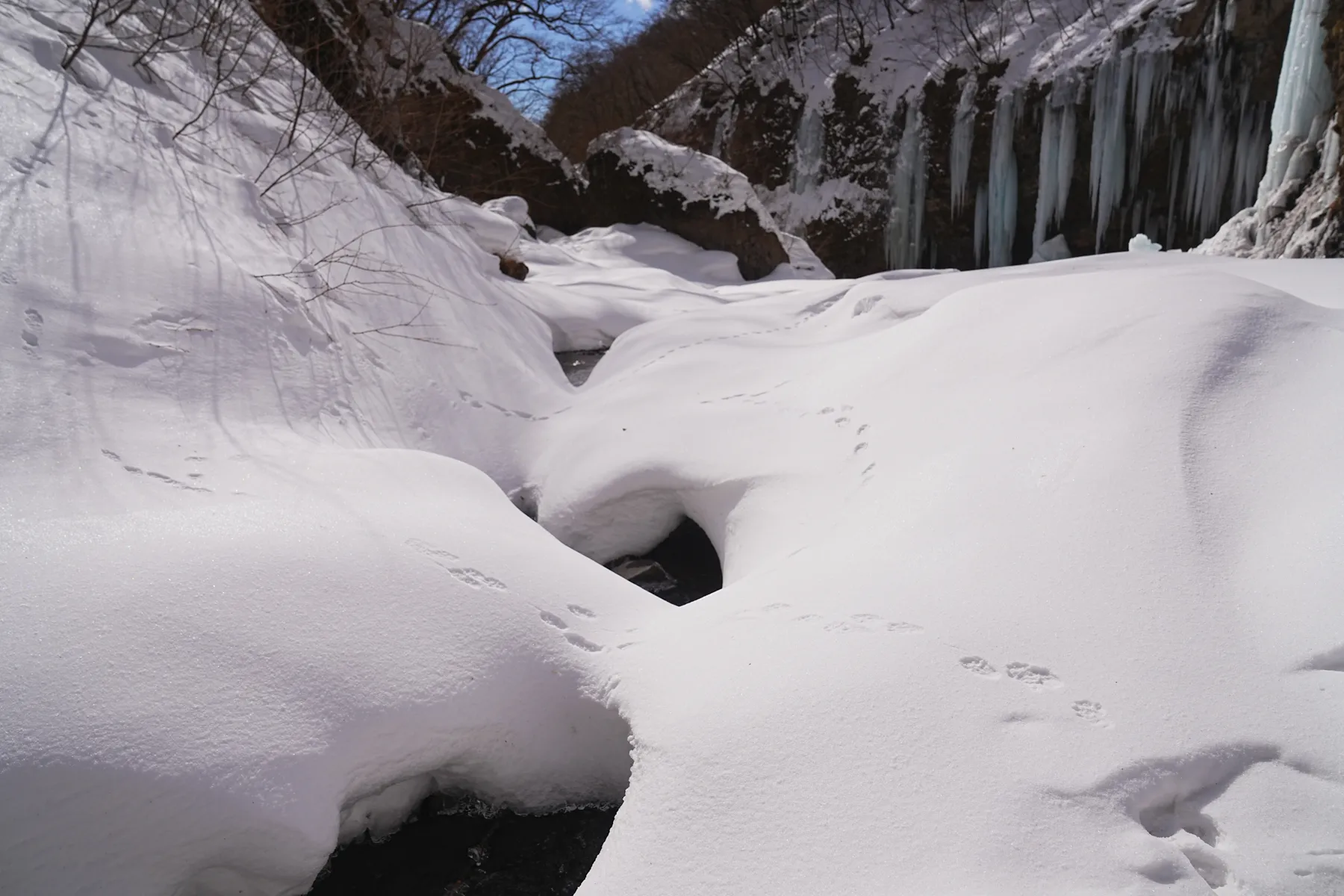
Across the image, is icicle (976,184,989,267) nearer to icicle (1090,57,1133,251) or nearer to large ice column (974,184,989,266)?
large ice column (974,184,989,266)

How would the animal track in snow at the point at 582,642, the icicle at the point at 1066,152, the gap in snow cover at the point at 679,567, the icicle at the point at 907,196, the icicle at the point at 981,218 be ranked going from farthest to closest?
the icicle at the point at 907,196 < the icicle at the point at 981,218 < the icicle at the point at 1066,152 < the gap in snow cover at the point at 679,567 < the animal track in snow at the point at 582,642

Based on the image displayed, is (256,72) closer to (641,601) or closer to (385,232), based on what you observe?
(385,232)

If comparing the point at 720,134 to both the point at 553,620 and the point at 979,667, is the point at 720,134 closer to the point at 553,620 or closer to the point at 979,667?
the point at 553,620

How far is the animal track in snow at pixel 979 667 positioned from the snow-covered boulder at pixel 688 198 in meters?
6.52

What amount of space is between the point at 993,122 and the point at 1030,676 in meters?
9.89

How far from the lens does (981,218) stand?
9969 mm

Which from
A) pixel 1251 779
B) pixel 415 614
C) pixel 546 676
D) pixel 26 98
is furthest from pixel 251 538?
pixel 26 98

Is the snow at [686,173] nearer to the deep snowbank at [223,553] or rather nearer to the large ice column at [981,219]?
the large ice column at [981,219]

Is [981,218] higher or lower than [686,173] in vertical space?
lower

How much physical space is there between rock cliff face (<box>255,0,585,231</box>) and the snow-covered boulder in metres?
0.55

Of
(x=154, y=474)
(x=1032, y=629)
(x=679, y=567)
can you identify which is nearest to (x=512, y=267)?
(x=679, y=567)

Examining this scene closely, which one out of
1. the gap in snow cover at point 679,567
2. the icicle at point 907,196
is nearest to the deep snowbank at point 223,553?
the gap in snow cover at point 679,567

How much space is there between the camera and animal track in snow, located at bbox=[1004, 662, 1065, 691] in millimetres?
1483

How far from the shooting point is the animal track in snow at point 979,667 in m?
1.51
